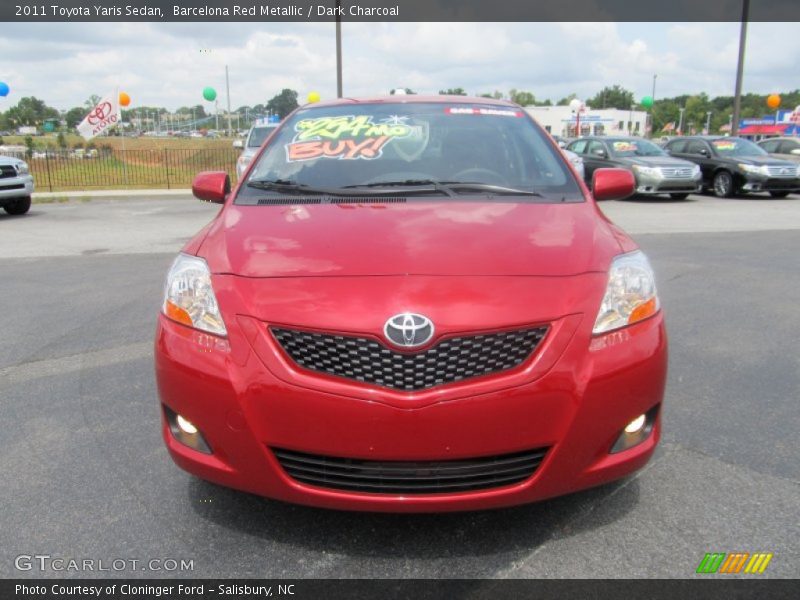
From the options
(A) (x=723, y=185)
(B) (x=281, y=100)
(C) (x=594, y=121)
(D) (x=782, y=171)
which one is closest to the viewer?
(D) (x=782, y=171)

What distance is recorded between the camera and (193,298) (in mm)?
2418

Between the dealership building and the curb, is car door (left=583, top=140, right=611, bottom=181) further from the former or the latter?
the dealership building

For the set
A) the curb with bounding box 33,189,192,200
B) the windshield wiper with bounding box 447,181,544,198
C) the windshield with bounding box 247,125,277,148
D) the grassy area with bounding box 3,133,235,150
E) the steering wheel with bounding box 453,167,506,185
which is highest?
the windshield with bounding box 247,125,277,148

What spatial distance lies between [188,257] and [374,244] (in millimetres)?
749

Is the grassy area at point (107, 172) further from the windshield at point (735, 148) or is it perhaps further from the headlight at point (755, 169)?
the headlight at point (755, 169)

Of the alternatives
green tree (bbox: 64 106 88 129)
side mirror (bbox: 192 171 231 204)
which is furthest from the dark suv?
green tree (bbox: 64 106 88 129)

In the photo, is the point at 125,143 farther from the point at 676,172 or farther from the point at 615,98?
the point at 615,98

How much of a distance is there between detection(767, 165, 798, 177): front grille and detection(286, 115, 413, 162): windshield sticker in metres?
15.2

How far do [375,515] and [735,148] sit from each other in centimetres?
1747

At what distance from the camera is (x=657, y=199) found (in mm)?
Result: 16625

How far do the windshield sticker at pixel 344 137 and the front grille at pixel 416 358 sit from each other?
1547 millimetres

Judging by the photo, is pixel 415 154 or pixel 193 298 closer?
pixel 193 298

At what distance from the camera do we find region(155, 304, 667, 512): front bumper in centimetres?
208

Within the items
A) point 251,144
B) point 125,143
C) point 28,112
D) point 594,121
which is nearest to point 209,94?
point 125,143
